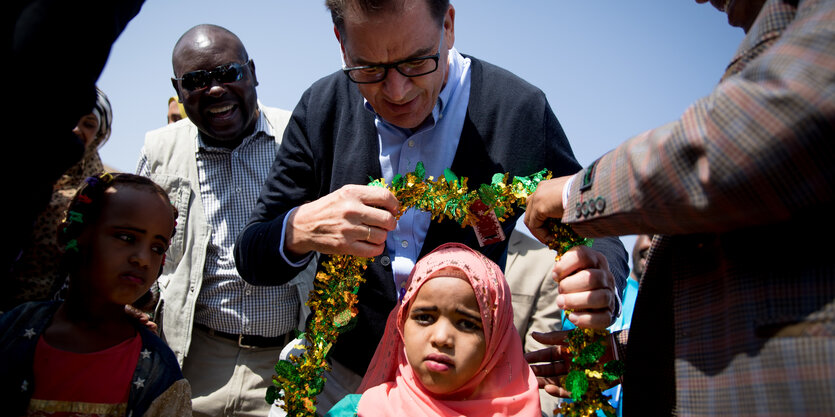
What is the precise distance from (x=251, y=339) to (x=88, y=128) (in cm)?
196

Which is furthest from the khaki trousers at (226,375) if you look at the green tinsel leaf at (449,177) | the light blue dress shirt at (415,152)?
the green tinsel leaf at (449,177)

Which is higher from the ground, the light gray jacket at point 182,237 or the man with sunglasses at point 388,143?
the man with sunglasses at point 388,143

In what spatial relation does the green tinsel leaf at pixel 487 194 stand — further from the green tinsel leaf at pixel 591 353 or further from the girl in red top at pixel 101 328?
the girl in red top at pixel 101 328

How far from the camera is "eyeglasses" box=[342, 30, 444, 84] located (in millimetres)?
3035

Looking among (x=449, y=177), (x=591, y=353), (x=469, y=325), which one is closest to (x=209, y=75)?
(x=449, y=177)

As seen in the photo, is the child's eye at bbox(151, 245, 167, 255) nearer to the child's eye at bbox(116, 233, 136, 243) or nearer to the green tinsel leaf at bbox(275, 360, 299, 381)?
the child's eye at bbox(116, 233, 136, 243)

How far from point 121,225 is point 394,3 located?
1771 mm

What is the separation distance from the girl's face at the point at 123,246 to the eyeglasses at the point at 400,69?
1.27 metres

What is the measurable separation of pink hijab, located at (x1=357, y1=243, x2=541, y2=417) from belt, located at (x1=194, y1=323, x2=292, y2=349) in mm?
1686

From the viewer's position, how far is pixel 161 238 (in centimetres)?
309

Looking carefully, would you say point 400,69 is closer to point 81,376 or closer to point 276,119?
point 81,376

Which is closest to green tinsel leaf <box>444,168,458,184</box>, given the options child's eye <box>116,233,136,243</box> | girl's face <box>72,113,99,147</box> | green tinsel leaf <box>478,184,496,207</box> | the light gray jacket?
green tinsel leaf <box>478,184,496,207</box>

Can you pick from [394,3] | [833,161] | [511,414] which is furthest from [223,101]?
[833,161]

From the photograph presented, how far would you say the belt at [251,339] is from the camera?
4.55 metres
